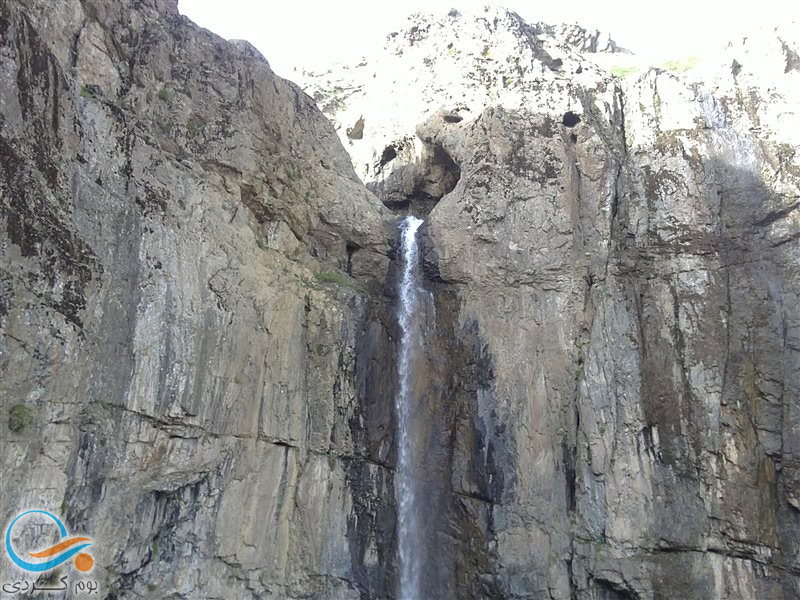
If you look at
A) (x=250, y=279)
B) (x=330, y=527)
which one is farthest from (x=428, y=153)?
(x=330, y=527)

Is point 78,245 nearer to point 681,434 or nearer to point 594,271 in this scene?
point 594,271

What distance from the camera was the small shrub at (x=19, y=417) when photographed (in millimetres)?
12336

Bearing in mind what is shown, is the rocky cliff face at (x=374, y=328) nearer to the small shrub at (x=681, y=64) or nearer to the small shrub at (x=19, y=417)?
the small shrub at (x=19, y=417)

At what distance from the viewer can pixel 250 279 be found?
1931cm

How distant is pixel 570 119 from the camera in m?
24.9

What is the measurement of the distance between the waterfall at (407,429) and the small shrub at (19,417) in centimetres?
1178

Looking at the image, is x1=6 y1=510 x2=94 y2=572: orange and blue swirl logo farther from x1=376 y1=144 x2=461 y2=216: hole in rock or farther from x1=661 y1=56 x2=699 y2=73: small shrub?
x1=661 y1=56 x2=699 y2=73: small shrub

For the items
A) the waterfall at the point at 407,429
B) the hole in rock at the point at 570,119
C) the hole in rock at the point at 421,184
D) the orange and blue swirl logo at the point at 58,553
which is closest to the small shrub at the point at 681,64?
the hole in rock at the point at 570,119

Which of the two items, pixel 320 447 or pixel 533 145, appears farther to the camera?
pixel 533 145

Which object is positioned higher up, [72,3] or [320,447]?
[72,3]

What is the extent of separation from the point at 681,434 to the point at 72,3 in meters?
22.5

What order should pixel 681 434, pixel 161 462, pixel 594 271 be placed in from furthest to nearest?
pixel 594 271, pixel 681 434, pixel 161 462

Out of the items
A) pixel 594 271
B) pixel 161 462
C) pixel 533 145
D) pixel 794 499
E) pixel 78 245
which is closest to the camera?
pixel 78 245

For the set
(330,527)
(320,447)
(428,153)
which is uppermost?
(428,153)
